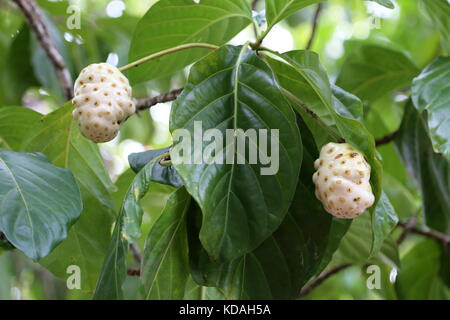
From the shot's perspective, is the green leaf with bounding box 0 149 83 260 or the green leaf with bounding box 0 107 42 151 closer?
the green leaf with bounding box 0 149 83 260

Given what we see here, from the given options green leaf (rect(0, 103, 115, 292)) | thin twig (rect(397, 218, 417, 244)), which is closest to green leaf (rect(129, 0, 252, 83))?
green leaf (rect(0, 103, 115, 292))

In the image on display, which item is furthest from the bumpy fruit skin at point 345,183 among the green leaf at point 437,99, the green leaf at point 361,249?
the green leaf at point 361,249

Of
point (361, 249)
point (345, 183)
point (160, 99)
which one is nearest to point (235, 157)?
point (345, 183)

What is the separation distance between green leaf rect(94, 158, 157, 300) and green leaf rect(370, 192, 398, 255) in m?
0.31

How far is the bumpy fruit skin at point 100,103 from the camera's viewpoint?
2.67 feet

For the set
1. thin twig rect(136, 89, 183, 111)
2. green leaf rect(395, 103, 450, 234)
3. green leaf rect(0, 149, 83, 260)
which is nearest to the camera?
green leaf rect(0, 149, 83, 260)

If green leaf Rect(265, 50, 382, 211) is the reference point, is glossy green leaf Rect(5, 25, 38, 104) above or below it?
above

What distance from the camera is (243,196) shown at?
798 mm

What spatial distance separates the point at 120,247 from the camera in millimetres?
783

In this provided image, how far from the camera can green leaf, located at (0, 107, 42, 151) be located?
1.15 meters

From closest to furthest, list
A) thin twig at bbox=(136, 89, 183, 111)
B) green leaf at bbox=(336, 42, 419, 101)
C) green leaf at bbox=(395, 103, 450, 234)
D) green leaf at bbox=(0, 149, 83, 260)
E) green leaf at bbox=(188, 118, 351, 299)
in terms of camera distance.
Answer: green leaf at bbox=(0, 149, 83, 260), green leaf at bbox=(188, 118, 351, 299), thin twig at bbox=(136, 89, 183, 111), green leaf at bbox=(395, 103, 450, 234), green leaf at bbox=(336, 42, 419, 101)

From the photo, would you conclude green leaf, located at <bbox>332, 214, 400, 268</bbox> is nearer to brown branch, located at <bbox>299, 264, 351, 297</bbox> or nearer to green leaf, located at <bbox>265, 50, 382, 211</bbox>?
brown branch, located at <bbox>299, 264, 351, 297</bbox>
